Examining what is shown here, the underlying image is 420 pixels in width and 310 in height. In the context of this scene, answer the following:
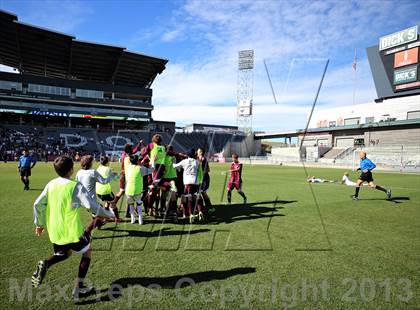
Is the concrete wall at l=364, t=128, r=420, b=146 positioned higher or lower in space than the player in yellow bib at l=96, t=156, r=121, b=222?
higher

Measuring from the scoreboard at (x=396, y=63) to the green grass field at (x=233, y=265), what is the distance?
169 ft

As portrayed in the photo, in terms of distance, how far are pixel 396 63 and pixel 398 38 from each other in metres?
4.49

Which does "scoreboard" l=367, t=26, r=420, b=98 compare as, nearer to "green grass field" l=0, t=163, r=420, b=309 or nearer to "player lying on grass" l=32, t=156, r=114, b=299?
"green grass field" l=0, t=163, r=420, b=309

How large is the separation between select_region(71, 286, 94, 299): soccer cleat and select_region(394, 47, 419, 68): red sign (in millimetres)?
58422

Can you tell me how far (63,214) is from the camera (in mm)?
3576

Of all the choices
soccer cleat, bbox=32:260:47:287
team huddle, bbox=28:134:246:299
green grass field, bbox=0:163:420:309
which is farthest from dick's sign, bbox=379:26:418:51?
soccer cleat, bbox=32:260:47:287

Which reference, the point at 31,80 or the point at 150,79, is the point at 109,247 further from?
the point at 150,79

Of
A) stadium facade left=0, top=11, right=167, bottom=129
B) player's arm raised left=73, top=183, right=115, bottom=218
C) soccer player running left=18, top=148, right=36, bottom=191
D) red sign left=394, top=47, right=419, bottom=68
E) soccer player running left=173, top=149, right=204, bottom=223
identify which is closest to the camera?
player's arm raised left=73, top=183, right=115, bottom=218

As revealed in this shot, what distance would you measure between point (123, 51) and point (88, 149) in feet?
78.5

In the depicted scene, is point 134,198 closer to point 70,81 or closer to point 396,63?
point 396,63

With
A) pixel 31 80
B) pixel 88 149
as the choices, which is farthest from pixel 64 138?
pixel 31 80

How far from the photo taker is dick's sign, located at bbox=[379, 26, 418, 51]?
4606cm

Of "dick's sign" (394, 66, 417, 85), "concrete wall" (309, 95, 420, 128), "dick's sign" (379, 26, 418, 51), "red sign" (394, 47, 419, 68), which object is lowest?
"concrete wall" (309, 95, 420, 128)

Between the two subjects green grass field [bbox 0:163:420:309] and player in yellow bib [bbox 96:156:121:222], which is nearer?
green grass field [bbox 0:163:420:309]
